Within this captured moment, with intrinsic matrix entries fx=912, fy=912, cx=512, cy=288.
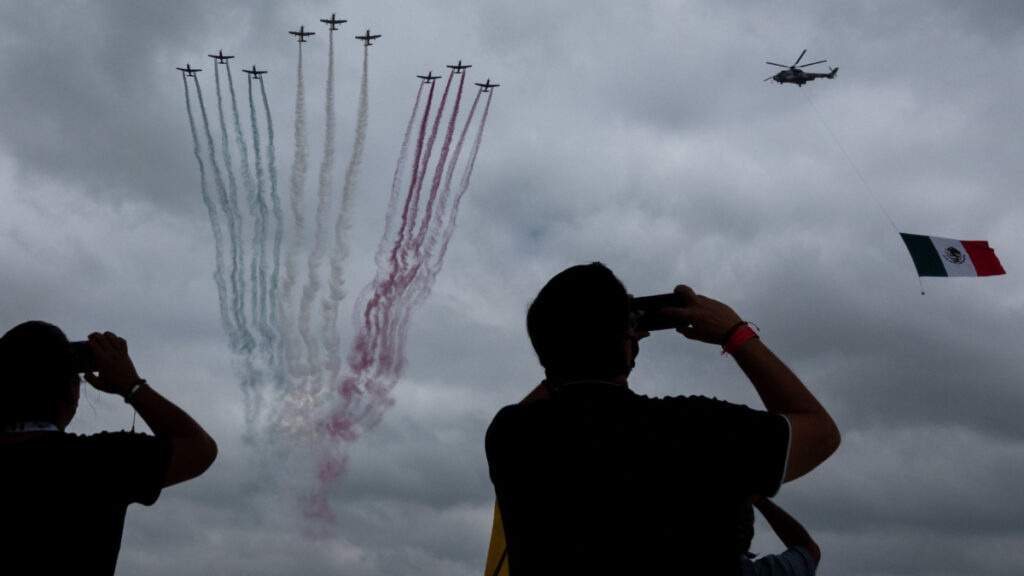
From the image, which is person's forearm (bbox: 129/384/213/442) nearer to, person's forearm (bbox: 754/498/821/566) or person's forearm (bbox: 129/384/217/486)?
person's forearm (bbox: 129/384/217/486)

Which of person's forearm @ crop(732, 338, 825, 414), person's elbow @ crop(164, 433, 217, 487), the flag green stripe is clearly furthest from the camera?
the flag green stripe

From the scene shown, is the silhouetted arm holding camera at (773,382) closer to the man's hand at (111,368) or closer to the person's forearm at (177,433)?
the person's forearm at (177,433)

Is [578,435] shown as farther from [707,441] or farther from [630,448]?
[707,441]

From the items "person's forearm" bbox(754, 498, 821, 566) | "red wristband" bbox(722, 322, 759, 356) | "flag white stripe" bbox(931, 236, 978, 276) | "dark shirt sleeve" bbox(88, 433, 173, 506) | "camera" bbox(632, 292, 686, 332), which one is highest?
"flag white stripe" bbox(931, 236, 978, 276)

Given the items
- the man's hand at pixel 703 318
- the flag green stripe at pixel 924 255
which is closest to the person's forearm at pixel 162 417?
the man's hand at pixel 703 318

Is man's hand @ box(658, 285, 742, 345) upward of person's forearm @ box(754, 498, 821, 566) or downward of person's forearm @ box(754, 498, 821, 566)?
upward

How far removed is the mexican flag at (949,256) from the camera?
2302 centimetres

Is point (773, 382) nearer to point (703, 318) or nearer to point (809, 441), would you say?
point (809, 441)

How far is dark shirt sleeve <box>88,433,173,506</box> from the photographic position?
220 inches

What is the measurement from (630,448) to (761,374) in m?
0.83

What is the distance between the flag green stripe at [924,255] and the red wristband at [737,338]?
20760 millimetres

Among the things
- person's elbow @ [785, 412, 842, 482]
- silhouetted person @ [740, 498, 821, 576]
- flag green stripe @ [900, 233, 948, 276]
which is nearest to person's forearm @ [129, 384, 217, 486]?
silhouetted person @ [740, 498, 821, 576]

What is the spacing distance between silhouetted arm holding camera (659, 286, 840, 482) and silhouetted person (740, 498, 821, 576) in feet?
1.28

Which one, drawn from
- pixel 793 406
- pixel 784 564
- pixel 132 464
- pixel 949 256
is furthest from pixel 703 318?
pixel 949 256
